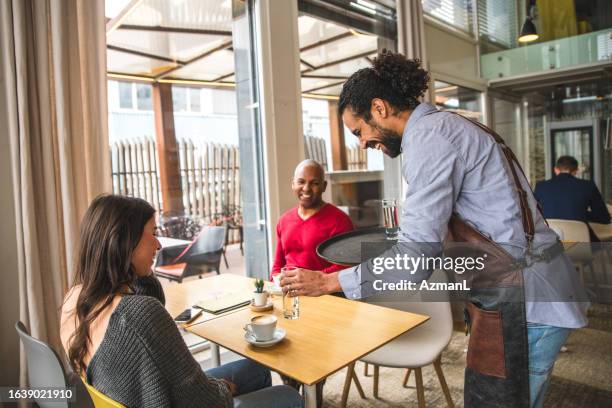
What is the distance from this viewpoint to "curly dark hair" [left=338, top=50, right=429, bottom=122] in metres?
1.26

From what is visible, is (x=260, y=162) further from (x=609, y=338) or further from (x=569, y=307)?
(x=609, y=338)

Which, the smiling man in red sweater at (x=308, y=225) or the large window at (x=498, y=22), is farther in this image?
the large window at (x=498, y=22)

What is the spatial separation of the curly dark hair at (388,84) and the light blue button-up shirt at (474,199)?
148mm

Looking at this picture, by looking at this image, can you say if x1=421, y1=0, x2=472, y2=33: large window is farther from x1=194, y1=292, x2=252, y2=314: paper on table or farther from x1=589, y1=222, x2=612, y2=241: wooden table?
x1=194, y1=292, x2=252, y2=314: paper on table

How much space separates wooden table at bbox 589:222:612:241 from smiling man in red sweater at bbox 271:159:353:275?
282cm

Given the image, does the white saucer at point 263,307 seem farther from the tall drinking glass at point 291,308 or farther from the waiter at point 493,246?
the waiter at point 493,246

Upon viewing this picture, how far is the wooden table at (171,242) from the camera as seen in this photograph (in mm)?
3007

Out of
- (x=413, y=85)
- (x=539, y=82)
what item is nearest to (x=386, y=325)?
(x=413, y=85)

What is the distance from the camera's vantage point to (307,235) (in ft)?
8.42

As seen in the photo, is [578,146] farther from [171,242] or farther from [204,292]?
[204,292]

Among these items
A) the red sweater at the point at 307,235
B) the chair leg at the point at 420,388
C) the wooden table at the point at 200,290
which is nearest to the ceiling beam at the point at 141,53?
the red sweater at the point at 307,235

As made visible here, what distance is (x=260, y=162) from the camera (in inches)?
126

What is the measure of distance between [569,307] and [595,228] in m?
3.68

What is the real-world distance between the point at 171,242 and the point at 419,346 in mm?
1834
